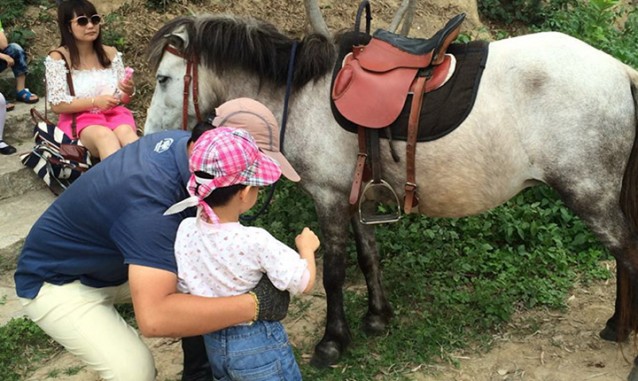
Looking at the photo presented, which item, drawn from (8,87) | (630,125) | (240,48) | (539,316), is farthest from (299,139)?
(8,87)

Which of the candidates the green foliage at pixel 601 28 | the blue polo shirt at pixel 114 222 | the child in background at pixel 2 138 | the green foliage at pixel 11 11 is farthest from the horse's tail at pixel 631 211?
the green foliage at pixel 11 11

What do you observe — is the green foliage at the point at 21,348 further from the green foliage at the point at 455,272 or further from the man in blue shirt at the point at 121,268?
the green foliage at the point at 455,272

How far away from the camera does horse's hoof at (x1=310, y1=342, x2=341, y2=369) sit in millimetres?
3441

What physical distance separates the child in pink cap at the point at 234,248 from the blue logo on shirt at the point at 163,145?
0.34m

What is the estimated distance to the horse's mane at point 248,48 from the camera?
10.5 ft

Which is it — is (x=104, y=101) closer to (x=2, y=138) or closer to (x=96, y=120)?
(x=96, y=120)

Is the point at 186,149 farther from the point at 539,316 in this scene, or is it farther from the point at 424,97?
the point at 539,316

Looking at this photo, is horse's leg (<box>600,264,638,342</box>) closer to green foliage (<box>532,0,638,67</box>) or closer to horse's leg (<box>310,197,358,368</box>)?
horse's leg (<box>310,197,358,368</box>)

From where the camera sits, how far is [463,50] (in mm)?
3006

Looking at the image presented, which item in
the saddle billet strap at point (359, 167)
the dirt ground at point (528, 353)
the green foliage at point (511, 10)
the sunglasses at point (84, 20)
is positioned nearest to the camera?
the saddle billet strap at point (359, 167)

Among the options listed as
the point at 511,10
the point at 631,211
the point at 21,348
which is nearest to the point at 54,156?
the point at 21,348

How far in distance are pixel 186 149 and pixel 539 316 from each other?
2489 millimetres

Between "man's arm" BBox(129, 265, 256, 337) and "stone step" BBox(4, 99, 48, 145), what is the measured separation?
4046 mm

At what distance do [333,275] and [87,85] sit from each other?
96.9 inches
